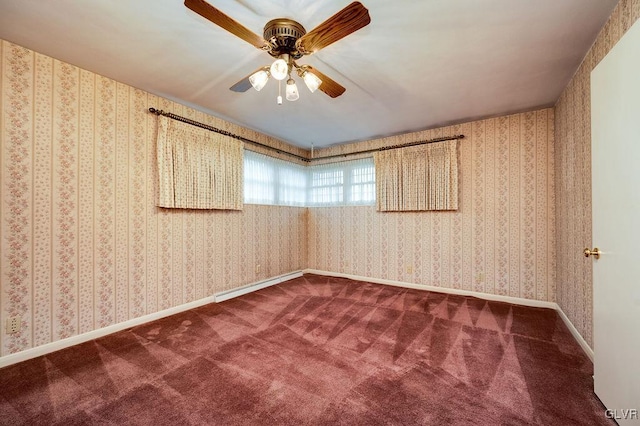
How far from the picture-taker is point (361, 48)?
2.07 metres

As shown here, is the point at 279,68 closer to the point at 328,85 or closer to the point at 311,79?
the point at 311,79

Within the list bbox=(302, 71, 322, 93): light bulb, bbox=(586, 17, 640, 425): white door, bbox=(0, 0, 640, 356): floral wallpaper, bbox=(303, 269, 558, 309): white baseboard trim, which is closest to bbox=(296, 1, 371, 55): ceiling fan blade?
bbox=(302, 71, 322, 93): light bulb

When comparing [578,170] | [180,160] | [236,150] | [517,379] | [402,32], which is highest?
[402,32]

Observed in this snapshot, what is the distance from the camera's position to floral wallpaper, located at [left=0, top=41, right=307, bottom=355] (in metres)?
2.09

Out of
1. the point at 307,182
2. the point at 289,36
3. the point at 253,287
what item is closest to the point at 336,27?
the point at 289,36

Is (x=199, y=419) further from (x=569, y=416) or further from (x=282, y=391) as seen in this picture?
(x=569, y=416)

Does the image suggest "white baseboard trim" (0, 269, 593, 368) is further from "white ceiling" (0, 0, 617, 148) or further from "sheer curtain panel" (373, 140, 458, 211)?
"white ceiling" (0, 0, 617, 148)

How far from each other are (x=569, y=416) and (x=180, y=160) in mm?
3892

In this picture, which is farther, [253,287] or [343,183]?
[343,183]

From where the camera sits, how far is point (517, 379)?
1838 mm

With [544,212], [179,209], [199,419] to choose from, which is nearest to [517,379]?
[199,419]

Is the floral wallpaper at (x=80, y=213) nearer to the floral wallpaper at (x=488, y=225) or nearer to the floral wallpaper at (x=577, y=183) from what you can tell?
the floral wallpaper at (x=488, y=225)

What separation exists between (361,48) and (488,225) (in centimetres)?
292

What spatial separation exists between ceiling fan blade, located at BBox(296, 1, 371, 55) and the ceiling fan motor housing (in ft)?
0.28
